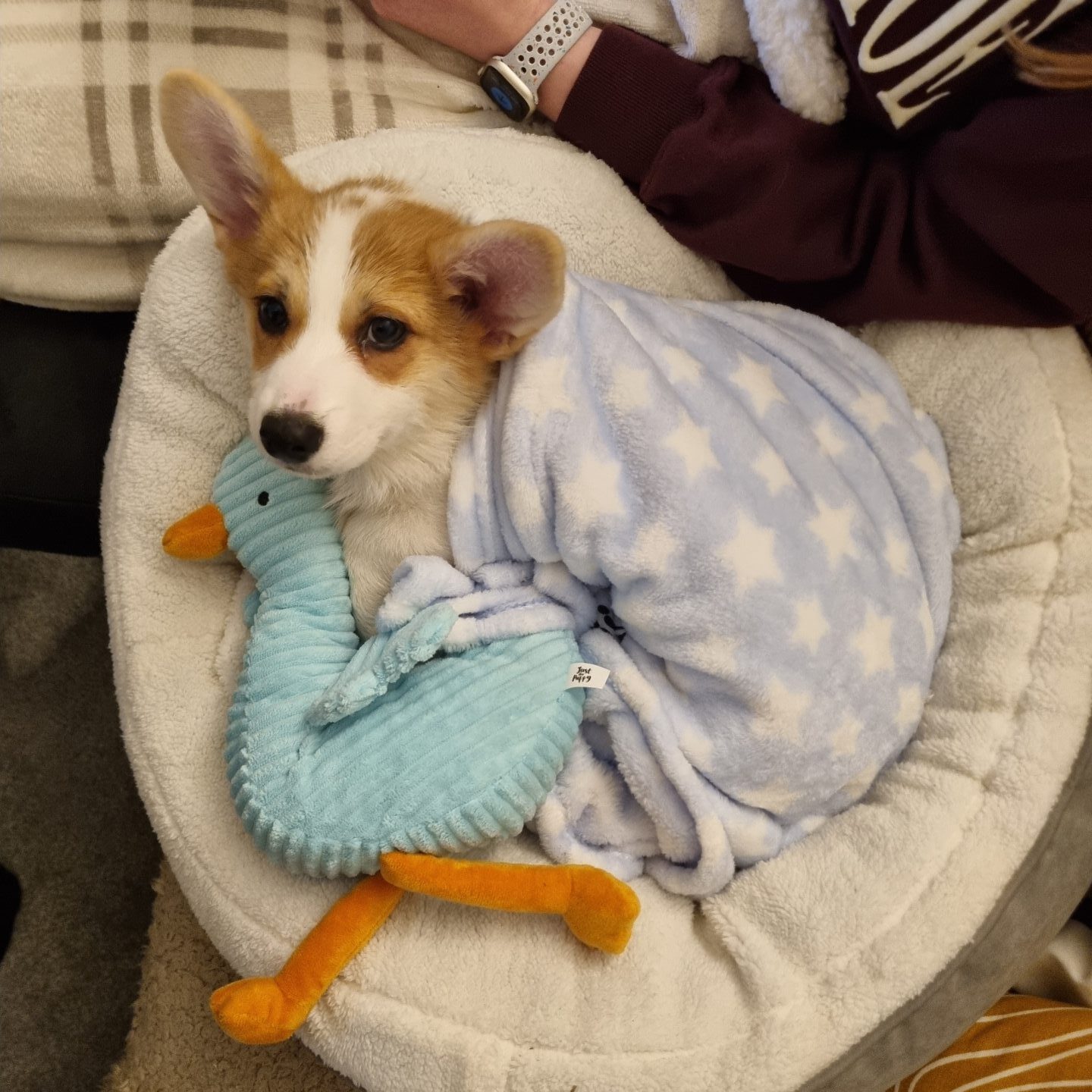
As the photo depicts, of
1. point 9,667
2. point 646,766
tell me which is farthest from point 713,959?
point 9,667

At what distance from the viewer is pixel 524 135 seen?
1.26 meters

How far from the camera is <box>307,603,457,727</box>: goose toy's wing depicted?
0.99m

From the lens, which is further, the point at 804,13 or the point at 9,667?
the point at 9,667

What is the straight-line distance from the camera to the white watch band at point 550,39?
1212 mm

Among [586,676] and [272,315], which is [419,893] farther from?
[272,315]

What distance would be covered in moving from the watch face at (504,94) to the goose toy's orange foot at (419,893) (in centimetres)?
100

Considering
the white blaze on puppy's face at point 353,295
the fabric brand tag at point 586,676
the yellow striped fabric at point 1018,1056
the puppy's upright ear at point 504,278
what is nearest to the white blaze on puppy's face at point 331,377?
the white blaze on puppy's face at point 353,295

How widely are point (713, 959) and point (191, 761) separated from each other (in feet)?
2.24

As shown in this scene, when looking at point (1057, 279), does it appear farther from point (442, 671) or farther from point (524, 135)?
point (442, 671)

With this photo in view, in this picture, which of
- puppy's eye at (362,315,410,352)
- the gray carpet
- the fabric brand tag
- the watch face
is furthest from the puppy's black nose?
the gray carpet

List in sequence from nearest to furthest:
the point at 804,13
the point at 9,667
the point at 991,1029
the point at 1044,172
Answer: the point at 1044,172
the point at 804,13
the point at 991,1029
the point at 9,667

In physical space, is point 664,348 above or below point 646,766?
above

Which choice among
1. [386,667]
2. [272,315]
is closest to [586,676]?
[386,667]

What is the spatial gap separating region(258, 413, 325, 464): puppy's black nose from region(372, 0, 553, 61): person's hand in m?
0.68
